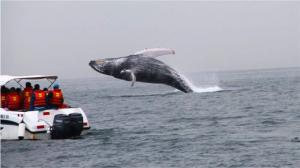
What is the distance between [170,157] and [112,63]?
2420cm

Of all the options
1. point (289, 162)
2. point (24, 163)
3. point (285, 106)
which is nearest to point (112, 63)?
point (285, 106)

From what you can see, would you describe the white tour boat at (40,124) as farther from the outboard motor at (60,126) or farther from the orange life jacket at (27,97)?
the orange life jacket at (27,97)

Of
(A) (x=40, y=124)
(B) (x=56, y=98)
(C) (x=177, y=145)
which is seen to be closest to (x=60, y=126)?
Result: (A) (x=40, y=124)

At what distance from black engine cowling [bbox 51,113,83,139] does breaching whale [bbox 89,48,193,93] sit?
18.4 m

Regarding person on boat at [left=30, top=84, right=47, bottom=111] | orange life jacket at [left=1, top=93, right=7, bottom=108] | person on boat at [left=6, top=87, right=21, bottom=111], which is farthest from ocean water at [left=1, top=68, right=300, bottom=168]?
orange life jacket at [left=1, top=93, right=7, bottom=108]

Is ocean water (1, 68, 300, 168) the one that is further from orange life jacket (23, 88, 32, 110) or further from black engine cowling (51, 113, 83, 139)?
orange life jacket (23, 88, 32, 110)

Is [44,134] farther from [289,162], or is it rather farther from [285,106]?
[285,106]

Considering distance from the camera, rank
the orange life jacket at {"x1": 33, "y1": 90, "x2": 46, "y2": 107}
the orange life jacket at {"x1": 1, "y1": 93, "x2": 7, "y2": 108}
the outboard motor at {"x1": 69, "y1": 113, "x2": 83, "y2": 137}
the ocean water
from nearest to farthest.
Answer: the ocean water < the outboard motor at {"x1": 69, "y1": 113, "x2": 83, "y2": 137} < the orange life jacket at {"x1": 33, "y1": 90, "x2": 46, "y2": 107} < the orange life jacket at {"x1": 1, "y1": 93, "x2": 7, "y2": 108}

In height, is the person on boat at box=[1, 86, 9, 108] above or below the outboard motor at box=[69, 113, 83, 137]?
above

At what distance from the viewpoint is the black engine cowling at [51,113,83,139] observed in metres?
22.2

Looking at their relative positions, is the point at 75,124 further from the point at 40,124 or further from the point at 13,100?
the point at 13,100

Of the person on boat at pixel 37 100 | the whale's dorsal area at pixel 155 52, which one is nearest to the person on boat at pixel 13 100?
the person on boat at pixel 37 100

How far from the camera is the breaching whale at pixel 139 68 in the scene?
4137 centimetres

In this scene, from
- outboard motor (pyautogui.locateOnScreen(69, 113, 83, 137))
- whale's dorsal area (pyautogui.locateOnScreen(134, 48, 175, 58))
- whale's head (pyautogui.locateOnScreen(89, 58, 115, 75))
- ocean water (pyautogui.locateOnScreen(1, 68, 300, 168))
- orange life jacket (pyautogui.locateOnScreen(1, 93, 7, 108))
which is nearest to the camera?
ocean water (pyautogui.locateOnScreen(1, 68, 300, 168))
